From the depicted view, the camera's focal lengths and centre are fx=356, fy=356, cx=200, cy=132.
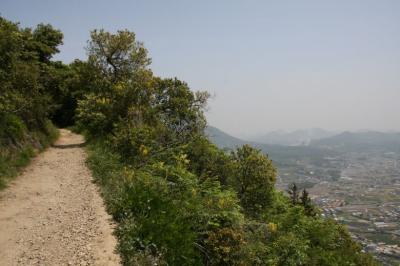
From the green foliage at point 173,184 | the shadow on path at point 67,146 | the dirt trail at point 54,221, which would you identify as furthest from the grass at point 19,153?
the green foliage at point 173,184

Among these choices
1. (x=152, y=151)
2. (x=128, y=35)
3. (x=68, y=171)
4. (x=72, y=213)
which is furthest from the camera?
(x=128, y=35)

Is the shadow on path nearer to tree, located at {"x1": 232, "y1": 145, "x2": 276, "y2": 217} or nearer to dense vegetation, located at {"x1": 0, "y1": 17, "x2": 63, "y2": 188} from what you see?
dense vegetation, located at {"x1": 0, "y1": 17, "x2": 63, "y2": 188}

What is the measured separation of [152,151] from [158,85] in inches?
572

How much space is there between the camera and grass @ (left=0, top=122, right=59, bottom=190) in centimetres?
1347

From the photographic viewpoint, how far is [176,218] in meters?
9.74

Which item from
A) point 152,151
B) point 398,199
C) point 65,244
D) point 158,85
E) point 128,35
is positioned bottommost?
point 398,199

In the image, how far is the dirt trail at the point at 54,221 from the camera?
7.97 meters

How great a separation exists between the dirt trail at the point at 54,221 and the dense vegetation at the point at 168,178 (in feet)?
1.58

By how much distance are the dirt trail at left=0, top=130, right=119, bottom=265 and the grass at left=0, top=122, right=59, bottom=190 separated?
1.13 feet

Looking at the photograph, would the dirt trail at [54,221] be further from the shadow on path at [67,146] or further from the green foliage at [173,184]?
the shadow on path at [67,146]

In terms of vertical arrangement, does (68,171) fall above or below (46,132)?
below

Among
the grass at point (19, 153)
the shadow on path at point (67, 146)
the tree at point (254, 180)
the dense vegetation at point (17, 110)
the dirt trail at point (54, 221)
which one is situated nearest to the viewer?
the dirt trail at point (54, 221)

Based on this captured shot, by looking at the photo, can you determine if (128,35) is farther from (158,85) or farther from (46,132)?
(46,132)

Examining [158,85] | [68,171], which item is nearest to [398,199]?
[158,85]
